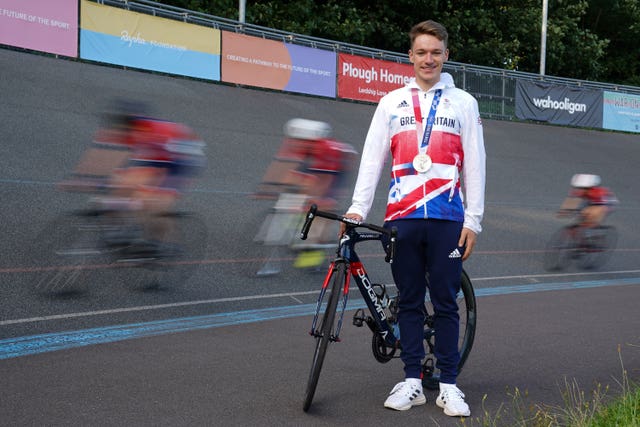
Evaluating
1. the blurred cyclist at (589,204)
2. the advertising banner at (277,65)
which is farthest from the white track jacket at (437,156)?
the advertising banner at (277,65)

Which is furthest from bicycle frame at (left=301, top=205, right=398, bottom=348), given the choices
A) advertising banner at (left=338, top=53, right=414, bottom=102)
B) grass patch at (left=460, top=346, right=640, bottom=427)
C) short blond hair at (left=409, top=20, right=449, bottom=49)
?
advertising banner at (left=338, top=53, right=414, bottom=102)

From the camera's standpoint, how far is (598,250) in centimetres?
1195

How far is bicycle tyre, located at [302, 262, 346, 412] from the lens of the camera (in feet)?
14.5

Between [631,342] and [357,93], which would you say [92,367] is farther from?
[357,93]

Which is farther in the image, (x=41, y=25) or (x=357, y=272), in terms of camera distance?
(x=41, y=25)

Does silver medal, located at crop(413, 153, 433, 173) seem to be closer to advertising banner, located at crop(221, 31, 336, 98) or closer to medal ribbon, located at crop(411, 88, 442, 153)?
medal ribbon, located at crop(411, 88, 442, 153)

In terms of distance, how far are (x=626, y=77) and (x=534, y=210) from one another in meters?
33.3

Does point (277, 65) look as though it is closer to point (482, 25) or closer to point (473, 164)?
point (482, 25)

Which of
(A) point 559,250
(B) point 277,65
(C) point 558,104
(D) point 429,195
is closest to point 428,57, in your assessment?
(D) point 429,195

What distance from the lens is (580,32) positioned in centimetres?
4103

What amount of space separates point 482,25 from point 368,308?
3255 centimetres

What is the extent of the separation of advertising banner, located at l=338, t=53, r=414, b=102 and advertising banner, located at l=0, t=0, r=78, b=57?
323 inches

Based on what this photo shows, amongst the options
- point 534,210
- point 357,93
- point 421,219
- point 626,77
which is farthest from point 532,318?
point 626,77

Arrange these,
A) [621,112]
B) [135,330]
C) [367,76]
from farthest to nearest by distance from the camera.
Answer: [621,112] → [367,76] → [135,330]
